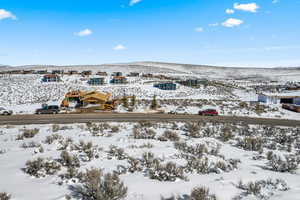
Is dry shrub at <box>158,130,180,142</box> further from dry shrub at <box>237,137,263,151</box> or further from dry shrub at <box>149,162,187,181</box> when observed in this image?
dry shrub at <box>149,162,187,181</box>

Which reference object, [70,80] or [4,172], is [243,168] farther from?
[70,80]

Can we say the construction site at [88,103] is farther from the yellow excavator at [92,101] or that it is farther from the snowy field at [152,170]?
the snowy field at [152,170]

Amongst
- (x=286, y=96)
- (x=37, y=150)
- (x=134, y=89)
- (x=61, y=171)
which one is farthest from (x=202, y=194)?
(x=134, y=89)

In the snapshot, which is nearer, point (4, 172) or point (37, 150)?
point (4, 172)

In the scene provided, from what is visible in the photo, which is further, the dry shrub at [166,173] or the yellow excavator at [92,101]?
the yellow excavator at [92,101]

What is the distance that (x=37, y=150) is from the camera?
11.9m

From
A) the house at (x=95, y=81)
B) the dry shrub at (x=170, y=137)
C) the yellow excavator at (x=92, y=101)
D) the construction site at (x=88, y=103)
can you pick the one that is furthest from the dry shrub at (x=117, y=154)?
the house at (x=95, y=81)

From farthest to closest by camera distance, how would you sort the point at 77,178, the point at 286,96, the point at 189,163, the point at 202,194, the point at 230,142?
1. the point at 286,96
2. the point at 230,142
3. the point at 189,163
4. the point at 77,178
5. the point at 202,194

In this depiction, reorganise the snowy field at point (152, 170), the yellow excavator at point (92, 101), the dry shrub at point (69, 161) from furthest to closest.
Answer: the yellow excavator at point (92, 101)
the dry shrub at point (69, 161)
the snowy field at point (152, 170)

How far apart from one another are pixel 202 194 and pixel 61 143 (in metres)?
9.70

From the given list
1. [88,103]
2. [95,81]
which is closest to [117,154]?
[88,103]

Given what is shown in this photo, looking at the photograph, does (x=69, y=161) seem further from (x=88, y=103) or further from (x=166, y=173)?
(x=88, y=103)

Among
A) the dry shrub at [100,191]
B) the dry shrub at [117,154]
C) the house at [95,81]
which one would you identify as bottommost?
the dry shrub at [117,154]

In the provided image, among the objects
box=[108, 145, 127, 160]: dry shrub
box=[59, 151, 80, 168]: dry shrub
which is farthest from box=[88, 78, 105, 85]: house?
box=[59, 151, 80, 168]: dry shrub
